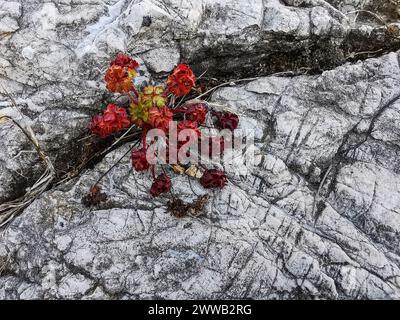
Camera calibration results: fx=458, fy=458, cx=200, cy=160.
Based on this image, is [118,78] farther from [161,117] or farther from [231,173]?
[231,173]

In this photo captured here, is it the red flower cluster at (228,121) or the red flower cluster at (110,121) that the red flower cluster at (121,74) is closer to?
the red flower cluster at (110,121)

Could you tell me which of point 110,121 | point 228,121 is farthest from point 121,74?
point 228,121

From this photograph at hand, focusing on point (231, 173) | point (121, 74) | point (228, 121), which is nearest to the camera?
point (121, 74)

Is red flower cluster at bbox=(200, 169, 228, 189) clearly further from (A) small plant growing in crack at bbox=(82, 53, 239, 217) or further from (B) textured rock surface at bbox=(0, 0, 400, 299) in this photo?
(B) textured rock surface at bbox=(0, 0, 400, 299)

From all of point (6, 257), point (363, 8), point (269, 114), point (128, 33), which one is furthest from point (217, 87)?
point (6, 257)

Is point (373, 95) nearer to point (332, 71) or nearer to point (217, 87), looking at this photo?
point (332, 71)

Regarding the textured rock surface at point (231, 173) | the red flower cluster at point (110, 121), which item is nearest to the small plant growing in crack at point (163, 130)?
the red flower cluster at point (110, 121)

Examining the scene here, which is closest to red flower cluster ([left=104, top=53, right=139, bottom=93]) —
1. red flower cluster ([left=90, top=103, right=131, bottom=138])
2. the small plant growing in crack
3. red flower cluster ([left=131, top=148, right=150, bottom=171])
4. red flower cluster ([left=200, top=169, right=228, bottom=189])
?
the small plant growing in crack
